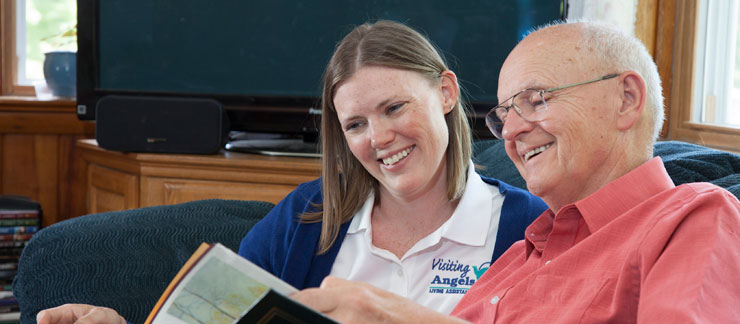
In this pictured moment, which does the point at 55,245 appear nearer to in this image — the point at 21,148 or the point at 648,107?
the point at 648,107

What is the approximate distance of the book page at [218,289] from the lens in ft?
2.67

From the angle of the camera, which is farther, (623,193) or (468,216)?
(468,216)

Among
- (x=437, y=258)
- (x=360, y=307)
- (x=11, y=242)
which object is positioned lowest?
(x=11, y=242)

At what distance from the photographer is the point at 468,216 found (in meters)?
1.57

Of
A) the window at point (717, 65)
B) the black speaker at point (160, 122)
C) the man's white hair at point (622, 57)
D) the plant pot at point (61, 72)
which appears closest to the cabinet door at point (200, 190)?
the black speaker at point (160, 122)

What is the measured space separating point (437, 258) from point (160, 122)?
1662 mm

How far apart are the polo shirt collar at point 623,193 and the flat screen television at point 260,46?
1.79 metres

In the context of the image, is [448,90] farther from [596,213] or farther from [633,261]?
[633,261]

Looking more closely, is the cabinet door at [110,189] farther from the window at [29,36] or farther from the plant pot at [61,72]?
the window at [29,36]

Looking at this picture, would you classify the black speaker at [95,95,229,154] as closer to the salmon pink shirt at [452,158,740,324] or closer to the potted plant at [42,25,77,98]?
the potted plant at [42,25,77,98]

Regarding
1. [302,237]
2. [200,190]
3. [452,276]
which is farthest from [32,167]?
[452,276]

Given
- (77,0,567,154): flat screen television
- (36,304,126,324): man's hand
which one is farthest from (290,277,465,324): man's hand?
(77,0,567,154): flat screen television

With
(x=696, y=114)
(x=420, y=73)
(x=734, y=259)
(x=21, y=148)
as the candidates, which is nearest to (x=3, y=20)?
(x=21, y=148)

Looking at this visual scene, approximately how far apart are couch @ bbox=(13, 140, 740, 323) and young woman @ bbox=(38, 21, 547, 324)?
0.61 feet
